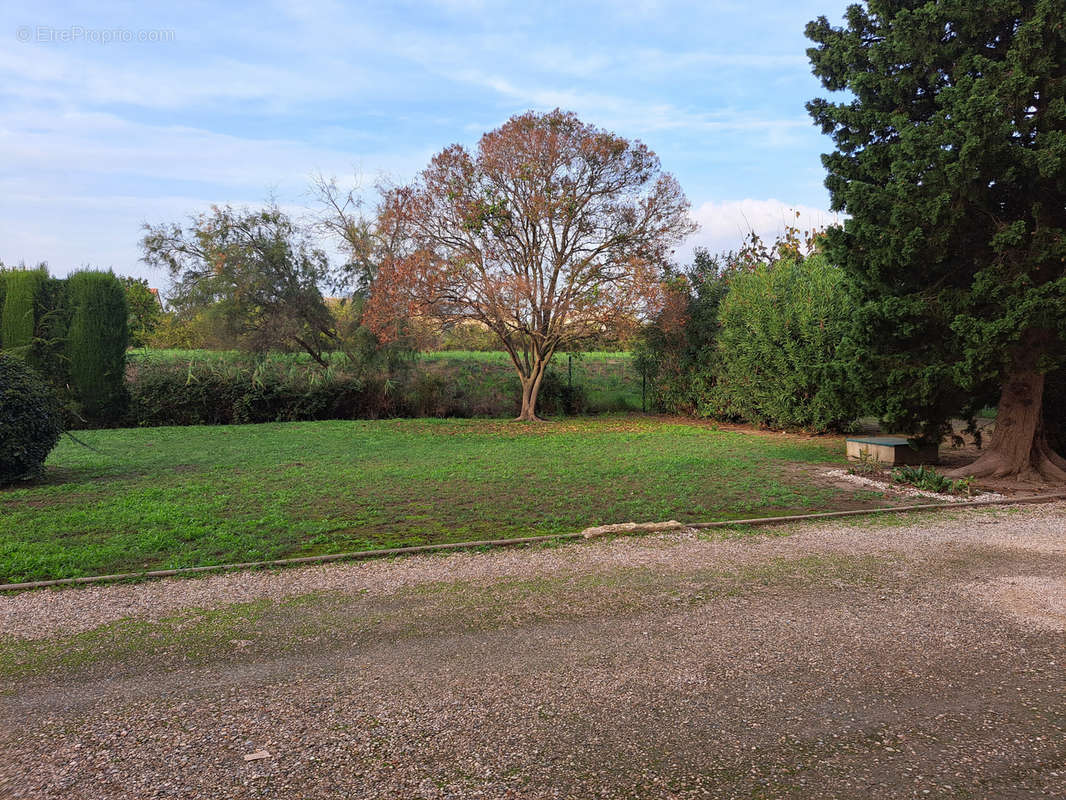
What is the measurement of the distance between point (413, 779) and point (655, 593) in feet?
7.54

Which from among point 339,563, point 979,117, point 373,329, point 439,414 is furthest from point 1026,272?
point 439,414

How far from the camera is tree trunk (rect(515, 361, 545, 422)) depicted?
17.0 metres

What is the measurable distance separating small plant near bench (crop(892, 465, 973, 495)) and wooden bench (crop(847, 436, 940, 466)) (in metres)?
1.14

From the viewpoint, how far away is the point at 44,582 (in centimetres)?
447

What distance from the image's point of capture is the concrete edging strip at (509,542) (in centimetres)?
453

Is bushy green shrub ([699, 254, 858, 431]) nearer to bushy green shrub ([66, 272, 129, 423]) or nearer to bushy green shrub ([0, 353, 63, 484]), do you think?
bushy green shrub ([0, 353, 63, 484])

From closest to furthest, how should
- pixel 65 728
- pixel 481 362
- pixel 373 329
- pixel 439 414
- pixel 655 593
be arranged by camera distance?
1. pixel 65 728
2. pixel 655 593
3. pixel 373 329
4. pixel 439 414
5. pixel 481 362

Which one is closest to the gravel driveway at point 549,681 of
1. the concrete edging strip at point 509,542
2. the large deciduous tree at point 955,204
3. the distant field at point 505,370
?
the concrete edging strip at point 509,542

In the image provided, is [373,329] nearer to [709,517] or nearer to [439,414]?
[439,414]

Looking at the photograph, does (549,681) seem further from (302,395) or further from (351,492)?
(302,395)

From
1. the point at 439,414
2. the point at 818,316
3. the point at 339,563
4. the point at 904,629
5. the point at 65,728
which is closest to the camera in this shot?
the point at 65,728

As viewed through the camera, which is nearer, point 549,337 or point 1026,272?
point 1026,272

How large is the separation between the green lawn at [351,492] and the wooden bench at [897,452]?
1.04 meters

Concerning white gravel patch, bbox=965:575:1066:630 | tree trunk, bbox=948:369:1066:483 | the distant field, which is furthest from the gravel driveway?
the distant field
